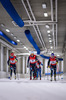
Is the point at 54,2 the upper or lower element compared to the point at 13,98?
upper

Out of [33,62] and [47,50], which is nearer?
[33,62]

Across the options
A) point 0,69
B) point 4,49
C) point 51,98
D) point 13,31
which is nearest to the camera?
point 51,98

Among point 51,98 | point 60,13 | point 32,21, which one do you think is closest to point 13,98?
point 51,98

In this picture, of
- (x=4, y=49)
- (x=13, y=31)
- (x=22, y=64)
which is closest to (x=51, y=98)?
(x=13, y=31)

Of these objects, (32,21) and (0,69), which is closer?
(32,21)

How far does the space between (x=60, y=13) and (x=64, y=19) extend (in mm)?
1826

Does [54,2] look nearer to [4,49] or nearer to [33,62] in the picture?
[33,62]

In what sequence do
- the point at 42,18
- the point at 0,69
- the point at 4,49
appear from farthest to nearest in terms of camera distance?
1. the point at 4,49
2. the point at 0,69
3. the point at 42,18

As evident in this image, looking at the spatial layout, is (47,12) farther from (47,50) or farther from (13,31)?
(47,50)

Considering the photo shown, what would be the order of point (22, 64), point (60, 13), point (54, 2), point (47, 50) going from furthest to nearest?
point (22, 64)
point (47, 50)
point (60, 13)
point (54, 2)

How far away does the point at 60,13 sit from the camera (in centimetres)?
1509

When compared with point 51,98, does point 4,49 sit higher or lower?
higher

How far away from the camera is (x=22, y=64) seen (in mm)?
44281

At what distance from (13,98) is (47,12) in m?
11.5
